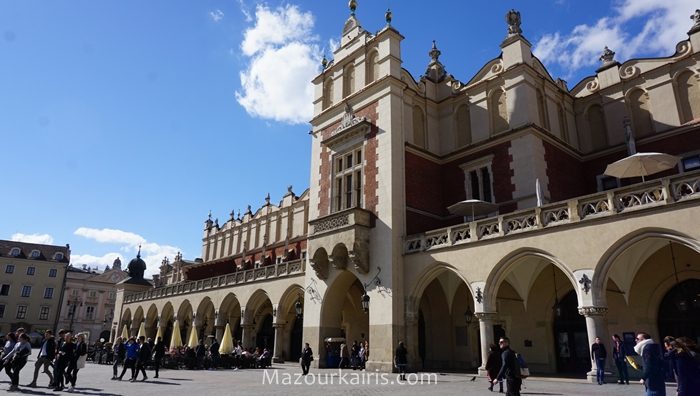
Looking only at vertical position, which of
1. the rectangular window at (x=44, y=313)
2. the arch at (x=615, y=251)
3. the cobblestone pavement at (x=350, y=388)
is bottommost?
the cobblestone pavement at (x=350, y=388)

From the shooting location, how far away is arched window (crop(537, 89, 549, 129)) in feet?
79.2

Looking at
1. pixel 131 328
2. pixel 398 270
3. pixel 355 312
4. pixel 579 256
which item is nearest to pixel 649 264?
pixel 579 256

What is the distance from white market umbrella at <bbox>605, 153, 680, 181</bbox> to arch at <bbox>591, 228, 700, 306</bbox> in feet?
10.3

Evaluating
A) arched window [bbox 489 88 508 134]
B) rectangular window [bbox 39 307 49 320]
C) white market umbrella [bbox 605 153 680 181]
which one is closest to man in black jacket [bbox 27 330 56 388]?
white market umbrella [bbox 605 153 680 181]

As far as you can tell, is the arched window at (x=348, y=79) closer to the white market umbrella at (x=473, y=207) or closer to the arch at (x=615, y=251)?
the white market umbrella at (x=473, y=207)

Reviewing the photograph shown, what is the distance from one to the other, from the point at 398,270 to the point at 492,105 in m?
10.0

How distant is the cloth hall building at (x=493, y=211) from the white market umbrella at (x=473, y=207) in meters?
0.83

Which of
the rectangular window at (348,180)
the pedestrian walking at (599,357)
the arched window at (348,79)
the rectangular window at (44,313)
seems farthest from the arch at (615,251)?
the rectangular window at (44,313)

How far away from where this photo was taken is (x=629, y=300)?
1962 cm

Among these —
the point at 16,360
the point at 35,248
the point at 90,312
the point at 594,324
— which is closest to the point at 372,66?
the point at 594,324

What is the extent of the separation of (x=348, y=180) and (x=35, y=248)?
7352 cm

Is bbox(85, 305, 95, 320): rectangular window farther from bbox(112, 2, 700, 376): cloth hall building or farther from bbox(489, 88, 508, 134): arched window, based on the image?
bbox(489, 88, 508, 134): arched window

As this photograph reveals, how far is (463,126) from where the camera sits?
26516 millimetres

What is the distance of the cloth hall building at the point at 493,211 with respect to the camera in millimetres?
18141
